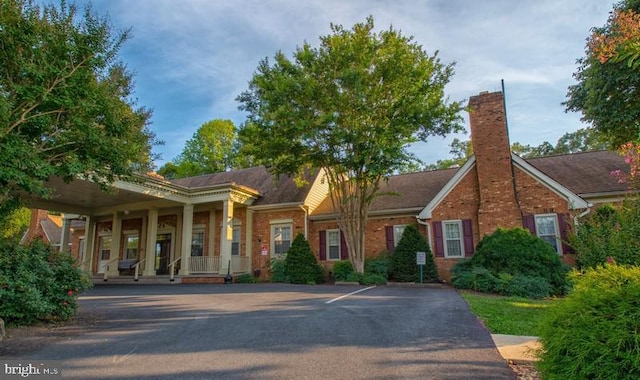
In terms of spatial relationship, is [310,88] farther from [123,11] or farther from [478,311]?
[478,311]

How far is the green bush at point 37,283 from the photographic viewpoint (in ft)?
20.7

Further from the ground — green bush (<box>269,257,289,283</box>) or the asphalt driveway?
green bush (<box>269,257,289,283</box>)

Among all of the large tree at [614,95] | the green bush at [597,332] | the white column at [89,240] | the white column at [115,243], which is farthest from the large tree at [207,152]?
the green bush at [597,332]

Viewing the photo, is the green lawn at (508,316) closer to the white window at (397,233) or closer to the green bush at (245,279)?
the white window at (397,233)

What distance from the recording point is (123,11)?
309 inches

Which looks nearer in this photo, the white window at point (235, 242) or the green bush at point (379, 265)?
the green bush at point (379, 265)

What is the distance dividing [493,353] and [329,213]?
13.8m

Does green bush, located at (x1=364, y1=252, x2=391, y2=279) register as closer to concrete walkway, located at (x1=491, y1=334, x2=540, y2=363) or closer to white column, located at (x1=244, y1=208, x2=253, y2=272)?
white column, located at (x1=244, y1=208, x2=253, y2=272)

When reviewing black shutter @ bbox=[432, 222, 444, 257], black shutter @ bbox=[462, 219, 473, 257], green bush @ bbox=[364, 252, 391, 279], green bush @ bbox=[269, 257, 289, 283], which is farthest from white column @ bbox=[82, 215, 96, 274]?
black shutter @ bbox=[462, 219, 473, 257]

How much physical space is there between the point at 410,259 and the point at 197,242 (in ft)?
39.0

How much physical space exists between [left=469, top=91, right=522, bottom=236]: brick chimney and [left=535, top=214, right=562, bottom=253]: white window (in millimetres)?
808

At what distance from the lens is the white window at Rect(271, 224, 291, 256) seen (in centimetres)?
1866

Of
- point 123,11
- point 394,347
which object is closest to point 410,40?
point 123,11

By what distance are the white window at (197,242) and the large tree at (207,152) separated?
15883 millimetres
